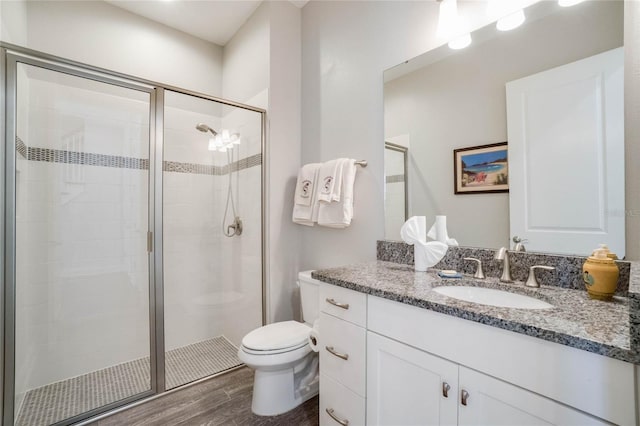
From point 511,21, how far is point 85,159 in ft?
8.51

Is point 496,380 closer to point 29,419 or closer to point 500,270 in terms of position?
point 500,270

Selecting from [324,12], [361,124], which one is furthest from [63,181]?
[324,12]

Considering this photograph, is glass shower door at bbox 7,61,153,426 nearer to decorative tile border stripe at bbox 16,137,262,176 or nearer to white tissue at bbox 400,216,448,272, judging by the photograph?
decorative tile border stripe at bbox 16,137,262,176

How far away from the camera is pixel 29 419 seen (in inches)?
61.2

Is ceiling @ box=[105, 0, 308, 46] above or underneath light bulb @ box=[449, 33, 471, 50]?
above

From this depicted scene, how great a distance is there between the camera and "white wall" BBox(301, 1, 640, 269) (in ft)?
5.40

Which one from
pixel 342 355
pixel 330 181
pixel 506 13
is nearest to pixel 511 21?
pixel 506 13

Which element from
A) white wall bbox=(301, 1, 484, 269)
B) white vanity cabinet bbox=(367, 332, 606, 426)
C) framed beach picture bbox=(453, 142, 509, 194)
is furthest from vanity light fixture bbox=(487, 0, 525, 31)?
white vanity cabinet bbox=(367, 332, 606, 426)

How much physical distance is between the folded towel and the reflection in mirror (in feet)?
1.68

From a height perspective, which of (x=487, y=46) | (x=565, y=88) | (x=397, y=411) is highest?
(x=487, y=46)

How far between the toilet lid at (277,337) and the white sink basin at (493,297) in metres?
0.89

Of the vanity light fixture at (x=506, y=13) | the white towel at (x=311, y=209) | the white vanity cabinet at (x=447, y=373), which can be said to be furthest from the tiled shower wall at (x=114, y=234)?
the vanity light fixture at (x=506, y=13)

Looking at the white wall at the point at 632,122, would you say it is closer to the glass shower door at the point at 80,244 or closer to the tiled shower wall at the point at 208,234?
the tiled shower wall at the point at 208,234

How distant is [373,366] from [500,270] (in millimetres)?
690
